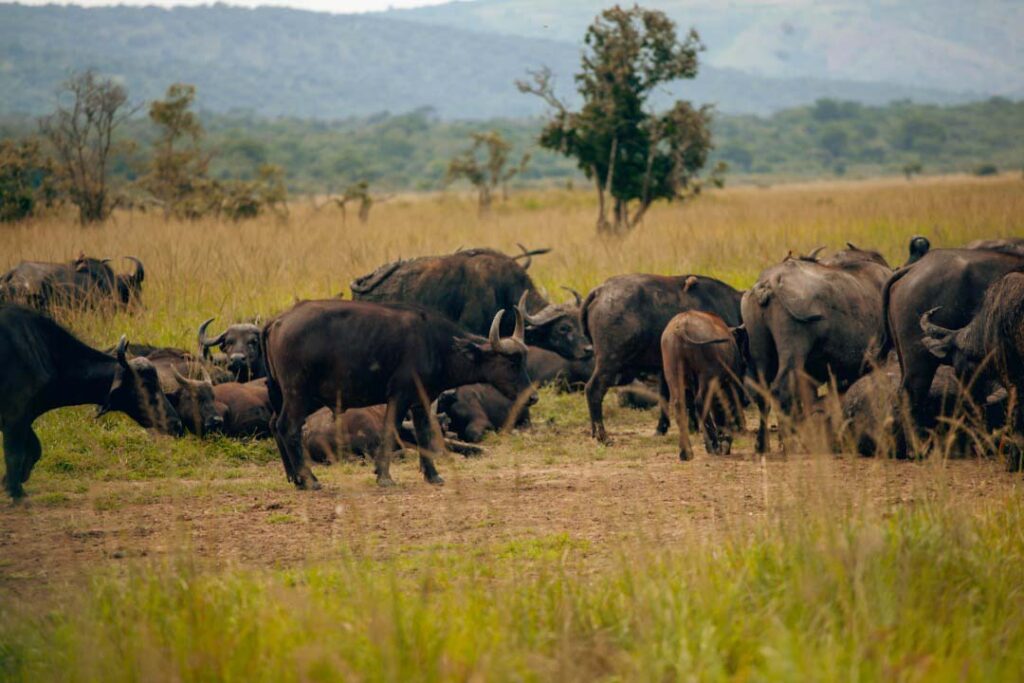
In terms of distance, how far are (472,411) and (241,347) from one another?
247cm

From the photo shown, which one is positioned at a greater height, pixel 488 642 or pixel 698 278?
pixel 698 278

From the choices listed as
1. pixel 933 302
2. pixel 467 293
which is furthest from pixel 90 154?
pixel 933 302

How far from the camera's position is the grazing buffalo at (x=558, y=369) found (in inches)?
505

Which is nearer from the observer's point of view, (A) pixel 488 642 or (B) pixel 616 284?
(A) pixel 488 642

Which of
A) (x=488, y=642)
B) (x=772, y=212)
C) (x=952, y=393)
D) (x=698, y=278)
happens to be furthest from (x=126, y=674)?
(x=772, y=212)

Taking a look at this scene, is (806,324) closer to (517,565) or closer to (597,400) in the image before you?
(597,400)

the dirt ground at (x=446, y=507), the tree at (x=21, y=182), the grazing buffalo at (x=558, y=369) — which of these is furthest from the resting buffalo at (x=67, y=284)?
the tree at (x=21, y=182)

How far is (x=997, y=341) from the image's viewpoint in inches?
322

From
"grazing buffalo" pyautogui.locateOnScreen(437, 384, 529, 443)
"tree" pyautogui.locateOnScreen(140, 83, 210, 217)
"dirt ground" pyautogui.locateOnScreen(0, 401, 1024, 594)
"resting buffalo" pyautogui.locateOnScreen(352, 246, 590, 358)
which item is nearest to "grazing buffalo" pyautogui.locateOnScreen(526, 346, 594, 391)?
"resting buffalo" pyautogui.locateOnScreen(352, 246, 590, 358)

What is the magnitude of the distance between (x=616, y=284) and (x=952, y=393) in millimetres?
3071

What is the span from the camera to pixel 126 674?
449 cm

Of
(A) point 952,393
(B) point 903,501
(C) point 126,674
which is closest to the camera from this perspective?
(C) point 126,674

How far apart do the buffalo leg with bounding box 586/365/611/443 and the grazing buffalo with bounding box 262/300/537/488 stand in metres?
1.87

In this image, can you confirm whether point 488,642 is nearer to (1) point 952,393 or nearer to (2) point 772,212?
(1) point 952,393
